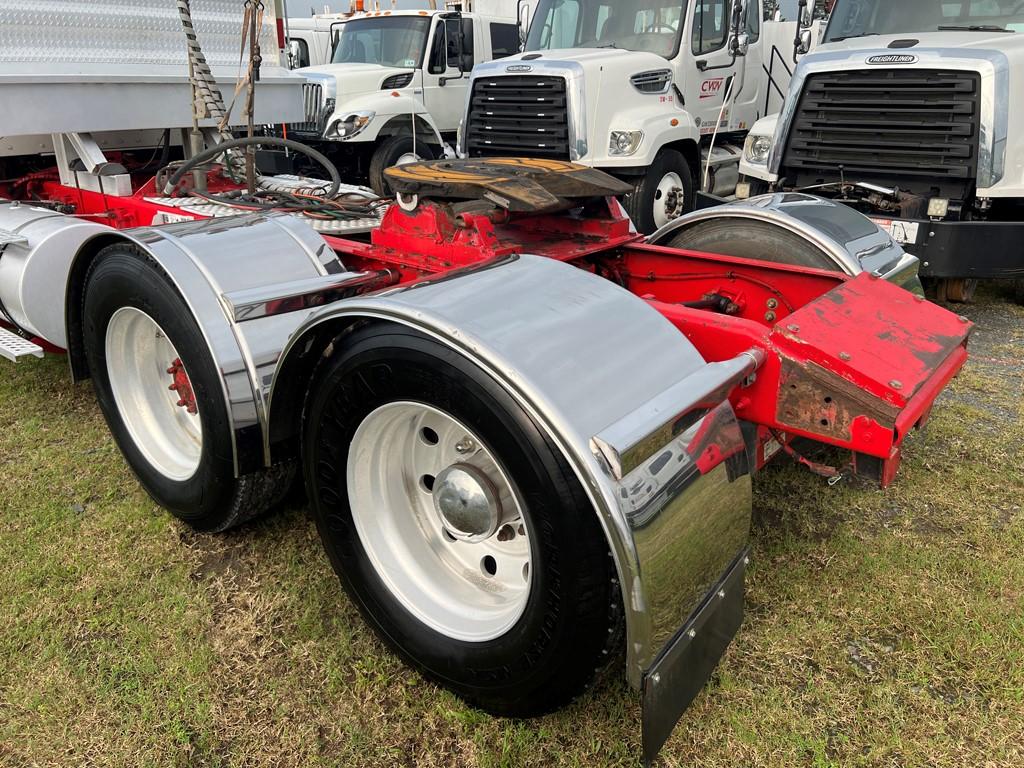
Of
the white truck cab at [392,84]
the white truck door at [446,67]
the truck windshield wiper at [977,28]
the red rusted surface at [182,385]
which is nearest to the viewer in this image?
the red rusted surface at [182,385]

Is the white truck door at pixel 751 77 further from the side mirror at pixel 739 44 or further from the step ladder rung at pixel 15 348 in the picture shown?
the step ladder rung at pixel 15 348

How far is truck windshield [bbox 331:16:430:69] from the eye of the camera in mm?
10180

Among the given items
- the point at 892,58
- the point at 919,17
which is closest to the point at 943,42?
the point at 892,58

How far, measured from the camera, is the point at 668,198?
7168mm

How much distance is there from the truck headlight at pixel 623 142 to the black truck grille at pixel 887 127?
4.82 feet

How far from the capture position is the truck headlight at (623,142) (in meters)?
6.76

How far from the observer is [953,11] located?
18.2 feet

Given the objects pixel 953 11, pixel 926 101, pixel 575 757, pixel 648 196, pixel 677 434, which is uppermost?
pixel 953 11

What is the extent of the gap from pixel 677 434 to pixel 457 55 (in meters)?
9.65

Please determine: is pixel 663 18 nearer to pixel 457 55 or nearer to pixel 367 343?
pixel 457 55

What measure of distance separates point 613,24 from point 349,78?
11.5ft

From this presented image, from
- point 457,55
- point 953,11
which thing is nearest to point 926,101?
point 953,11

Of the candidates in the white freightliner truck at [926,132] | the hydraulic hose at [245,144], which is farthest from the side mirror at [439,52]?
the hydraulic hose at [245,144]

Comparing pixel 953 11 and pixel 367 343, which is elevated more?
pixel 953 11
